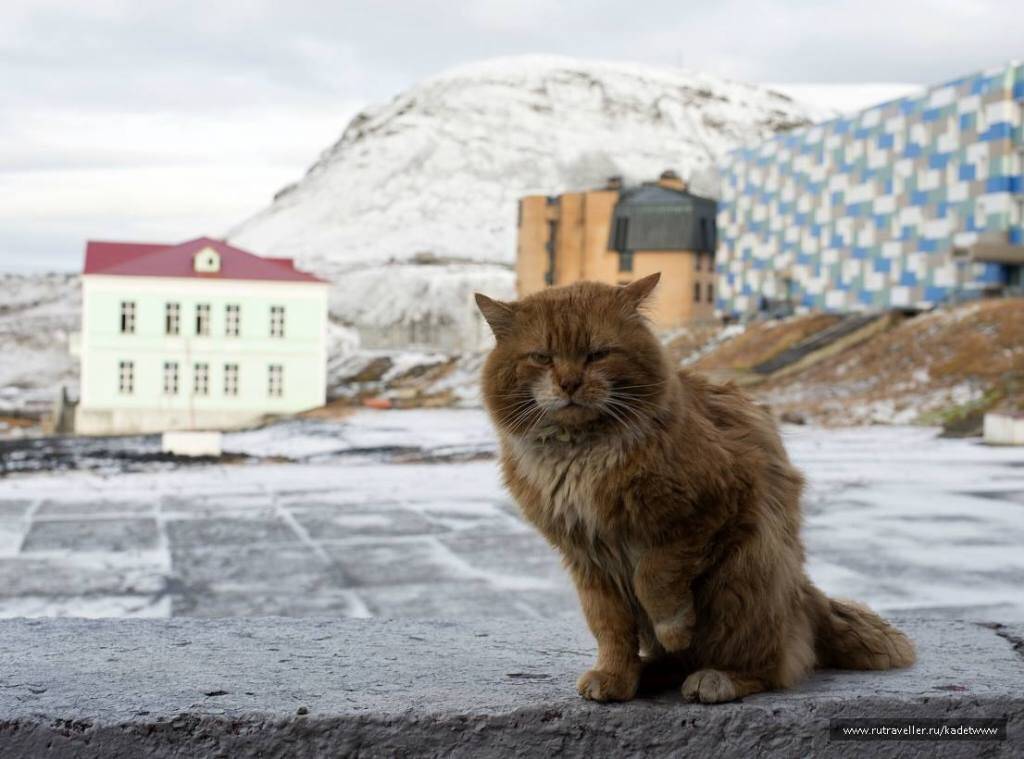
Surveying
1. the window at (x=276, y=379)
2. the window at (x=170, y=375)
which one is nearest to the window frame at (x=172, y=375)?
the window at (x=170, y=375)

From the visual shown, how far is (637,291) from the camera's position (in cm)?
264

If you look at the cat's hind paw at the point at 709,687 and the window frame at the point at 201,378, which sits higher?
the cat's hind paw at the point at 709,687

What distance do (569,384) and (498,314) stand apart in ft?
0.93

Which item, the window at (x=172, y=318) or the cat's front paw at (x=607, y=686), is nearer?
the cat's front paw at (x=607, y=686)

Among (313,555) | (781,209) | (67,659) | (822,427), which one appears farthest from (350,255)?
(67,659)

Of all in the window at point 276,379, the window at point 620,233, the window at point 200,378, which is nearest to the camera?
the window at point 200,378

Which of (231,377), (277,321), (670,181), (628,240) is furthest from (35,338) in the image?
(670,181)

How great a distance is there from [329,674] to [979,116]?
126 feet

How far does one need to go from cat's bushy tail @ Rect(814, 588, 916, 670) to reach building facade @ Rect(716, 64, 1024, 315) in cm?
3486

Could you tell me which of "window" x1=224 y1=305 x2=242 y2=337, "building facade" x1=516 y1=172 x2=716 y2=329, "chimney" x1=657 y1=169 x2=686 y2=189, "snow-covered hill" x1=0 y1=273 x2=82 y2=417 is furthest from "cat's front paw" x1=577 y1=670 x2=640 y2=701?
"chimney" x1=657 y1=169 x2=686 y2=189

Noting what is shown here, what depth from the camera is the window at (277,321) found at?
39469mm

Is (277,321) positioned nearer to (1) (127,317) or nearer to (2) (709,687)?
(1) (127,317)

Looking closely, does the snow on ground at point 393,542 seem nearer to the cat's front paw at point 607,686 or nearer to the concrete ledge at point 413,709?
the concrete ledge at point 413,709

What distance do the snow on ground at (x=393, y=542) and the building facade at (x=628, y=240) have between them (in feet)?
125
